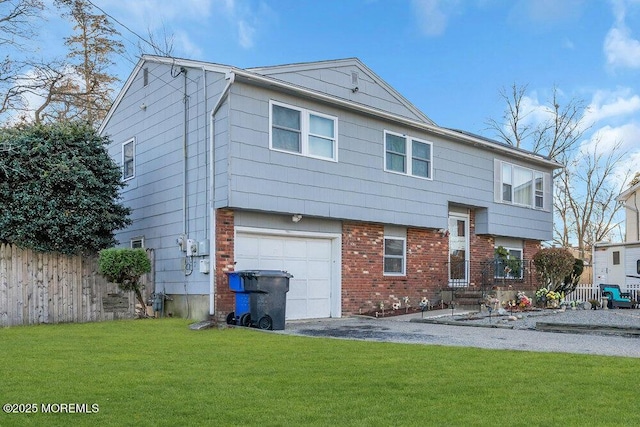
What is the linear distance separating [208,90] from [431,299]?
8.50 meters

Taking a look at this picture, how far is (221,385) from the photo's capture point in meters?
5.90

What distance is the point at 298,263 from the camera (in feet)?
48.1

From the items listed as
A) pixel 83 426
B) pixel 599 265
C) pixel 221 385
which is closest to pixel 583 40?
pixel 599 265

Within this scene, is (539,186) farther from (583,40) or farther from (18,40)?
(18,40)

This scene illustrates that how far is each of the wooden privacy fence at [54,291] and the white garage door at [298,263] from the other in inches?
120

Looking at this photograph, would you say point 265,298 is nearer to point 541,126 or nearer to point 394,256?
point 394,256

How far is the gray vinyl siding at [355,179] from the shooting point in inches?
515

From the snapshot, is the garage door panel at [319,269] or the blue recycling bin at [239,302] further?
the garage door panel at [319,269]

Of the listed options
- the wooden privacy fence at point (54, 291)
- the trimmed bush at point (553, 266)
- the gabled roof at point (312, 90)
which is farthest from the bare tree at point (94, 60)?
the trimmed bush at point (553, 266)

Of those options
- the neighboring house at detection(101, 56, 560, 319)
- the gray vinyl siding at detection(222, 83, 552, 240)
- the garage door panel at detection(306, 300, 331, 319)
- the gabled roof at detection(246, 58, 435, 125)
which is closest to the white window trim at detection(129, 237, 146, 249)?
the neighboring house at detection(101, 56, 560, 319)

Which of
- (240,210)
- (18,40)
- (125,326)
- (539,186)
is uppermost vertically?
(18,40)

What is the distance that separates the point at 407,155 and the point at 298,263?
4530 millimetres

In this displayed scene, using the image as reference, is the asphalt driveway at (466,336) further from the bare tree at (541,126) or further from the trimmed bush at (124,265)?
the bare tree at (541,126)

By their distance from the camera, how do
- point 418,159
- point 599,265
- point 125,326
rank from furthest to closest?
point 599,265, point 418,159, point 125,326
